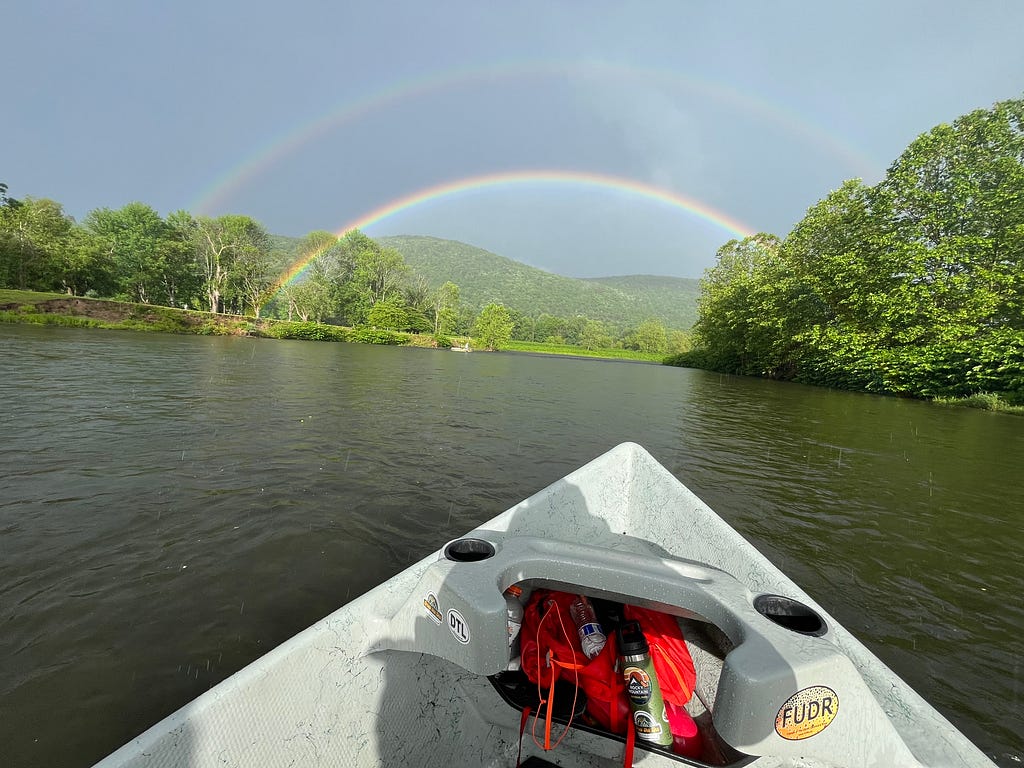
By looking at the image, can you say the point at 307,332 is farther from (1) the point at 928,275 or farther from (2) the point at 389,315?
(1) the point at 928,275

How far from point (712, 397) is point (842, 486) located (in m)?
13.4

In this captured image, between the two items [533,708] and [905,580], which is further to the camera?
[905,580]

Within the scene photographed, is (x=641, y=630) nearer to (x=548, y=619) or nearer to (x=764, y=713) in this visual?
(x=548, y=619)

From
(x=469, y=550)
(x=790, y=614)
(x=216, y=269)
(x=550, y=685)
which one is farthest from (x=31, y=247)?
(x=790, y=614)

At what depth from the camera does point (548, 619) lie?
87.3 inches

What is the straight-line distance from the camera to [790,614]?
1.75m

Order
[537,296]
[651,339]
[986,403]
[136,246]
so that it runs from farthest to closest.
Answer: [537,296]
[651,339]
[136,246]
[986,403]

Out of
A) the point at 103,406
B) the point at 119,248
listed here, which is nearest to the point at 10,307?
the point at 119,248

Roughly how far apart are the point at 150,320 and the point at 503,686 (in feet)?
176

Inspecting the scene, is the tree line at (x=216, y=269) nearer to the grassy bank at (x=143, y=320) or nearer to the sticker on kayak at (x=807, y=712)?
the grassy bank at (x=143, y=320)

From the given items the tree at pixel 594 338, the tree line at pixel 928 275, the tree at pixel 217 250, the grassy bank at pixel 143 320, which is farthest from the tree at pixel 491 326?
the tree line at pixel 928 275

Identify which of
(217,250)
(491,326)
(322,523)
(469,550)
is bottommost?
(322,523)

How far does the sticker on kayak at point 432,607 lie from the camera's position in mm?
1736

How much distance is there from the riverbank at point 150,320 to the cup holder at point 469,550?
163 ft
